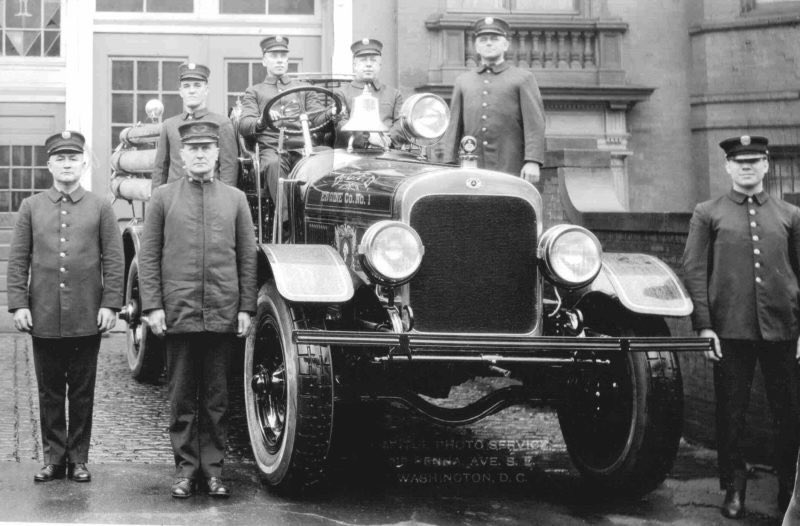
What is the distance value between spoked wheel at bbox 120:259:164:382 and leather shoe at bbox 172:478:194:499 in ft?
8.62

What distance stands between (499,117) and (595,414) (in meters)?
2.31

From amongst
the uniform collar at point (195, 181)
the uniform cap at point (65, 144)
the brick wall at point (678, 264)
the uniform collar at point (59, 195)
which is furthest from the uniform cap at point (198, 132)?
the brick wall at point (678, 264)

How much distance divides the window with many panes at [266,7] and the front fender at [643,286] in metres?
7.69

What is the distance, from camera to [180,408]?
5.33 metres

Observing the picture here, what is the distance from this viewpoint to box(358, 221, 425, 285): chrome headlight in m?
5.05

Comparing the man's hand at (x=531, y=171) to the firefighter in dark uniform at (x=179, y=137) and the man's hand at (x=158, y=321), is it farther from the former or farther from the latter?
the man's hand at (x=158, y=321)

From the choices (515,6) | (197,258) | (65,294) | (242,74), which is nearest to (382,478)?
(197,258)

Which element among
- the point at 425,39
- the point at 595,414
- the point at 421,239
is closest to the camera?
the point at 421,239

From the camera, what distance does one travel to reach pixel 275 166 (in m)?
6.85

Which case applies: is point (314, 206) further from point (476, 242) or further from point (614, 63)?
point (614, 63)

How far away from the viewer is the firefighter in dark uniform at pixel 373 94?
6.55m

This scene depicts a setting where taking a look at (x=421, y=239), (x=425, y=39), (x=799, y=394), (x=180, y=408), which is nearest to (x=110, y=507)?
(x=180, y=408)

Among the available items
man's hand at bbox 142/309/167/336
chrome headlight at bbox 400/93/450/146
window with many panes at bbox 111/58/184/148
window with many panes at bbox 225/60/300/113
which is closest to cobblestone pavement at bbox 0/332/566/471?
man's hand at bbox 142/309/167/336

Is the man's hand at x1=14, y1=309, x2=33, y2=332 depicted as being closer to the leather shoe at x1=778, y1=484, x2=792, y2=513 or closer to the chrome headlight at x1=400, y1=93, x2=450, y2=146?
the chrome headlight at x1=400, y1=93, x2=450, y2=146
